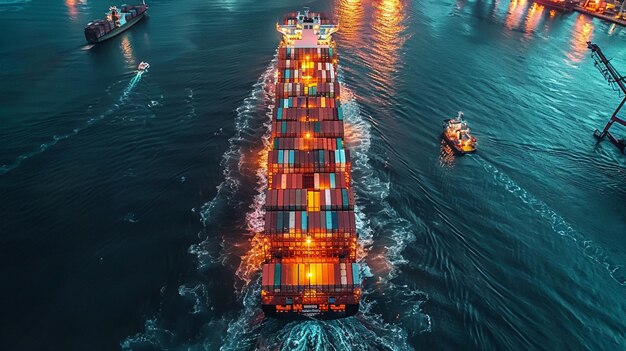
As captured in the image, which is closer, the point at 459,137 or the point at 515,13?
the point at 459,137

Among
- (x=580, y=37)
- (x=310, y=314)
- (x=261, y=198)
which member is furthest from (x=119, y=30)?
(x=580, y=37)

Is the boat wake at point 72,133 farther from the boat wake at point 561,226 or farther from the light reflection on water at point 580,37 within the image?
the light reflection on water at point 580,37

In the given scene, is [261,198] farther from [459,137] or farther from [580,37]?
[580,37]

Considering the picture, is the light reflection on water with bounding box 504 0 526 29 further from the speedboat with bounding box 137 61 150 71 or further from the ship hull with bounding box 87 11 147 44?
the ship hull with bounding box 87 11 147 44

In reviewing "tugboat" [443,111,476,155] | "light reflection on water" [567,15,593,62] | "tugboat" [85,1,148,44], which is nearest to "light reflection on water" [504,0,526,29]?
"light reflection on water" [567,15,593,62]

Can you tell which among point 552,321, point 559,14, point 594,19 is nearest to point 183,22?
point 552,321

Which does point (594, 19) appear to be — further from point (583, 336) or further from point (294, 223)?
point (294, 223)
